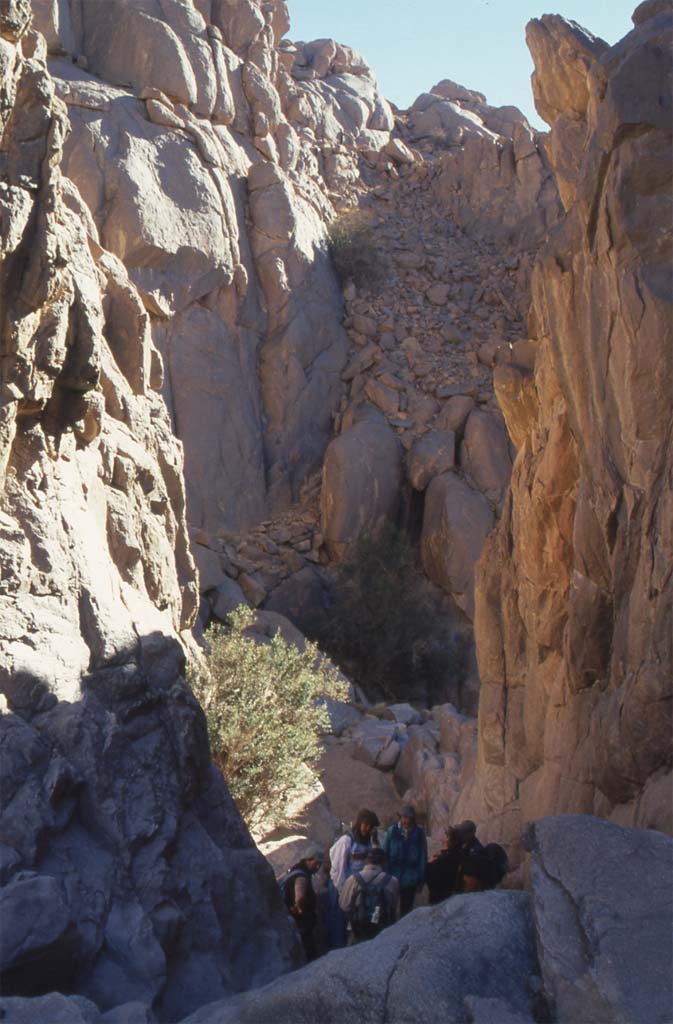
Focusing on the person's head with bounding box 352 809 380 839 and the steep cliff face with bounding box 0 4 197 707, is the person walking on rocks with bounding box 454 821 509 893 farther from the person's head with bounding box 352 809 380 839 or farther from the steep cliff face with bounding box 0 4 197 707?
the steep cliff face with bounding box 0 4 197 707

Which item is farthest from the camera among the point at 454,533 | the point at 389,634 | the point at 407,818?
the point at 454,533

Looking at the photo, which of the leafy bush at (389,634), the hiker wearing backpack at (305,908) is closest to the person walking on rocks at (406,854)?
the hiker wearing backpack at (305,908)

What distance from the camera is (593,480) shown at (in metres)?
9.31

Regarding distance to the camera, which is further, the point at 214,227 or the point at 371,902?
the point at 214,227

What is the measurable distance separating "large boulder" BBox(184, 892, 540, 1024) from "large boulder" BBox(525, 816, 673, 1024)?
5.9 inches

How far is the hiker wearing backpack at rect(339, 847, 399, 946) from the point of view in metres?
7.20

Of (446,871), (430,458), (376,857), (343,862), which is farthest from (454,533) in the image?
(376,857)

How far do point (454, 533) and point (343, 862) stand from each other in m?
16.4

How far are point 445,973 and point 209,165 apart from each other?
23019 mm

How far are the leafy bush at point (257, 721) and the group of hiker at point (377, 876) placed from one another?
156 inches

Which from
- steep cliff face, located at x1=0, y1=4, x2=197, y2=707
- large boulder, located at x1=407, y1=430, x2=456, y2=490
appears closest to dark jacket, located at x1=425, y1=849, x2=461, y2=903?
steep cliff face, located at x1=0, y1=4, x2=197, y2=707

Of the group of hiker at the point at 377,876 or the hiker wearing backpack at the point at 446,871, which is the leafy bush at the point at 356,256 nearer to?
the group of hiker at the point at 377,876

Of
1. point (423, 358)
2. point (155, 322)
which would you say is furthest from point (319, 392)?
point (155, 322)

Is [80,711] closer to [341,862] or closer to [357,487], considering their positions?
[341,862]
